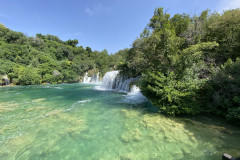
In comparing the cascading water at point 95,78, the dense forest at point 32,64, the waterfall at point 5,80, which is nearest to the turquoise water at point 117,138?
the waterfall at point 5,80

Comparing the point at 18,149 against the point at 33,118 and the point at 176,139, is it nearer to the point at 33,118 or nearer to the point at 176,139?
the point at 33,118

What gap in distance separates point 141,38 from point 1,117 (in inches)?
397

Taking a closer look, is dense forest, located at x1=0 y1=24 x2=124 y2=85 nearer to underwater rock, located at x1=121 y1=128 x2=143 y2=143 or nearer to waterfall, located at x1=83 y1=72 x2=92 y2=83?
waterfall, located at x1=83 y1=72 x2=92 y2=83

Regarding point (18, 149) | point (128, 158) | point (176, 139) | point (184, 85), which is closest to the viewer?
point (128, 158)

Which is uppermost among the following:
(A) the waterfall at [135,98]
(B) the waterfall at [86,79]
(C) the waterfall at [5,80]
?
(B) the waterfall at [86,79]

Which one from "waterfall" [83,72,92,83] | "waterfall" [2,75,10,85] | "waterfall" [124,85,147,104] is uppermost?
"waterfall" [83,72,92,83]

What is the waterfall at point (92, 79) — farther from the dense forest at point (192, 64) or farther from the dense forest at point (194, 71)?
the dense forest at point (194, 71)

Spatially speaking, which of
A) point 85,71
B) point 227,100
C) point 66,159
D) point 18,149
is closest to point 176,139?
point 227,100

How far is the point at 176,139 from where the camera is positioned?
320 centimetres

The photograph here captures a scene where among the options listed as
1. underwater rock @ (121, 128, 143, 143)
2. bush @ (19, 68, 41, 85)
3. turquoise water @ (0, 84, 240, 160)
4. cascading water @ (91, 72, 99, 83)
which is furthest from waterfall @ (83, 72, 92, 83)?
underwater rock @ (121, 128, 143, 143)

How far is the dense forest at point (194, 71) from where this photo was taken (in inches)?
173

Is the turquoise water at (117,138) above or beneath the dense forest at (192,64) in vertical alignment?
beneath

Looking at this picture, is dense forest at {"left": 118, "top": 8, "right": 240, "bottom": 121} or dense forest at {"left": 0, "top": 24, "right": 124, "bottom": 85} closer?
dense forest at {"left": 118, "top": 8, "right": 240, "bottom": 121}

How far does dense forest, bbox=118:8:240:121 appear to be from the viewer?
4.38 m
